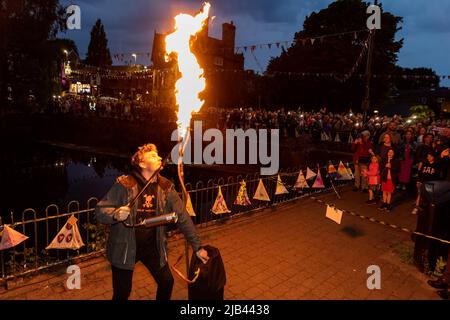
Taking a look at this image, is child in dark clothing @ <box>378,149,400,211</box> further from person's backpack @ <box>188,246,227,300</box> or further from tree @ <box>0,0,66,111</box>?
tree @ <box>0,0,66,111</box>

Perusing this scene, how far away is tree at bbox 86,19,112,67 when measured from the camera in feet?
237

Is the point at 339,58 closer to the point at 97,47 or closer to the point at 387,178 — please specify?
the point at 387,178

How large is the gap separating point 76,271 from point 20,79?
25.4 m

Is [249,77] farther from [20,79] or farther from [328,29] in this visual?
[20,79]

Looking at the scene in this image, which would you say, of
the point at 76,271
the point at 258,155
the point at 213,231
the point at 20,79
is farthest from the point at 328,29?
the point at 76,271

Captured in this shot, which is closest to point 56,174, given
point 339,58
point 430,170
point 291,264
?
point 291,264

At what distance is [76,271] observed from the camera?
18.4 feet

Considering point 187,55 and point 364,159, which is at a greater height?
point 187,55

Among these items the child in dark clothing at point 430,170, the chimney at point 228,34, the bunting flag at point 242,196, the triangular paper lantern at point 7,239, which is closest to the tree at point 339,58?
the chimney at point 228,34

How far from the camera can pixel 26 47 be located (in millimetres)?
26328

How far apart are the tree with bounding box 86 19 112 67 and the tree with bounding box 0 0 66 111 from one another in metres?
47.2

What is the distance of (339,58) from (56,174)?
26.3 meters

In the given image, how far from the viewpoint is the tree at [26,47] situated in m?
24.8

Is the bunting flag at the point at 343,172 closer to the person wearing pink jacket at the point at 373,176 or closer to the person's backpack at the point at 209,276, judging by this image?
the person wearing pink jacket at the point at 373,176
